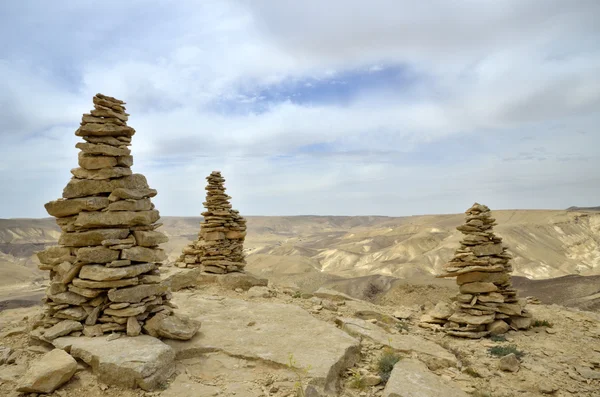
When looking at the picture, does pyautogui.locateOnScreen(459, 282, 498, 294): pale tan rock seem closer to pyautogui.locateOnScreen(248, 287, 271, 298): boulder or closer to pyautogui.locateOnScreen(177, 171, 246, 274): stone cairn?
pyautogui.locateOnScreen(248, 287, 271, 298): boulder

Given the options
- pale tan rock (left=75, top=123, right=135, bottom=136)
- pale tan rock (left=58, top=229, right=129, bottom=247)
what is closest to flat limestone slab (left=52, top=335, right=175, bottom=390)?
pale tan rock (left=58, top=229, right=129, bottom=247)

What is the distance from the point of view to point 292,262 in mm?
50281

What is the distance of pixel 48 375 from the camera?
454 cm

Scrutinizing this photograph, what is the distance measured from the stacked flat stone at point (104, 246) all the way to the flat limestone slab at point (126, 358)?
307mm

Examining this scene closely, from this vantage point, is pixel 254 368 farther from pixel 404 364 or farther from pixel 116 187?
pixel 116 187

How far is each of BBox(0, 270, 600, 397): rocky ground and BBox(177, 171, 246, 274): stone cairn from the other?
4.61 m

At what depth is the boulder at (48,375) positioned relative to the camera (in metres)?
4.44

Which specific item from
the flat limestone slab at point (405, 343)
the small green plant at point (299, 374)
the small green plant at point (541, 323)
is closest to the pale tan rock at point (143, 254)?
the small green plant at point (299, 374)

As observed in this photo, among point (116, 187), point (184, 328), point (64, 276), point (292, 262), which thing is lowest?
point (292, 262)

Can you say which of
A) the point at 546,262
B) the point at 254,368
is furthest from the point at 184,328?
the point at 546,262

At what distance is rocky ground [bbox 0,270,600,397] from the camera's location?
509 cm

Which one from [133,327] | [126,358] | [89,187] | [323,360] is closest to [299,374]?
[323,360]

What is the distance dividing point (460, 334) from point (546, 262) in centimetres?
4827

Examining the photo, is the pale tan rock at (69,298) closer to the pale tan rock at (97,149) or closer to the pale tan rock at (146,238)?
the pale tan rock at (146,238)
